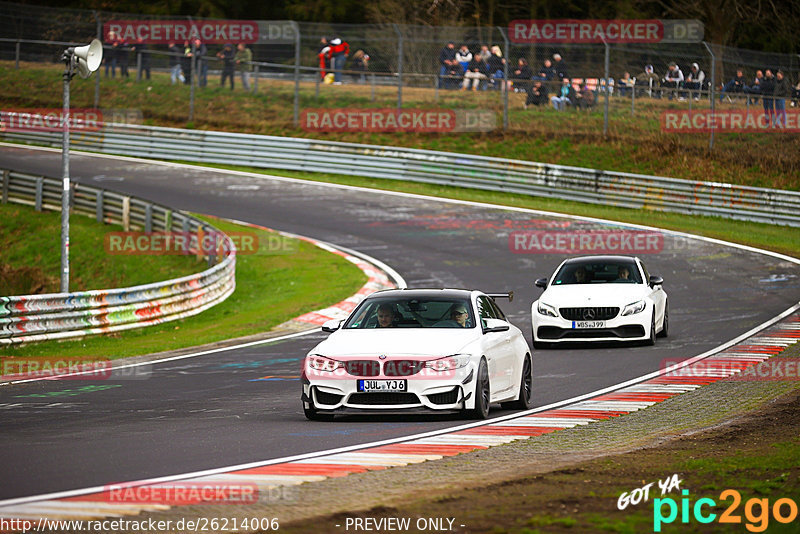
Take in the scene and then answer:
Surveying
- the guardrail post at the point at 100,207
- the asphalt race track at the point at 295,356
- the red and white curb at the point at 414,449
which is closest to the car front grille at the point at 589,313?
the asphalt race track at the point at 295,356

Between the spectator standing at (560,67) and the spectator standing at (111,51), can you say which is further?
the spectator standing at (111,51)

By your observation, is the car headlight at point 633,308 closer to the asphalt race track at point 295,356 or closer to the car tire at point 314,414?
the asphalt race track at point 295,356

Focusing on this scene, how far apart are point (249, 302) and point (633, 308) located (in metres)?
10.1

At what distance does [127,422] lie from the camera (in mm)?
11336

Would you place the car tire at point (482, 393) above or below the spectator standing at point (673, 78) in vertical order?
below

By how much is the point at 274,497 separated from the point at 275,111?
121 feet

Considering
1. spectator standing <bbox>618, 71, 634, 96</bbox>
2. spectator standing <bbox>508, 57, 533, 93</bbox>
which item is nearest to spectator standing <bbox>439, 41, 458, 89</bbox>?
spectator standing <bbox>508, 57, 533, 93</bbox>

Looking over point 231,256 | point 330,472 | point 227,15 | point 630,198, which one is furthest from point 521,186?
point 227,15

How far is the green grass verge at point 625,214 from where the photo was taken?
102 ft

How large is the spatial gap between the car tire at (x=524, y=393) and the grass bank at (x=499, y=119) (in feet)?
85.3

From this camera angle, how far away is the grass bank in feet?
Result: 124

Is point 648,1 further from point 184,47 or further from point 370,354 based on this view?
point 370,354

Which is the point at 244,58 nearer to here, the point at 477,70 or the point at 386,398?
the point at 477,70

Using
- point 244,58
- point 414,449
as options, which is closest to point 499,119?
point 244,58
